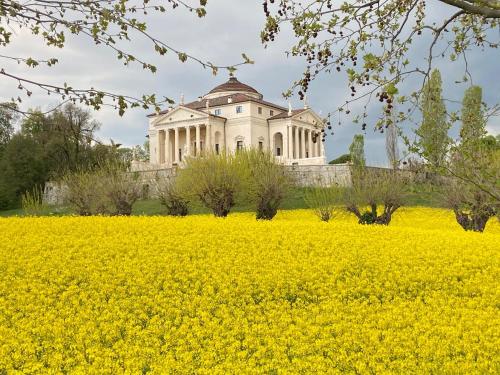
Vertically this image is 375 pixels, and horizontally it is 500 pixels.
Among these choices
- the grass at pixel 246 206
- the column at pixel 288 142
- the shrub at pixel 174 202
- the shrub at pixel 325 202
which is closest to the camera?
the shrub at pixel 325 202

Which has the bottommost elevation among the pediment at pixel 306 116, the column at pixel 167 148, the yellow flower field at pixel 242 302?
the yellow flower field at pixel 242 302

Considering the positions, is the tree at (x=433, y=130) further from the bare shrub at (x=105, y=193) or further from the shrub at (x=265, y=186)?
the bare shrub at (x=105, y=193)

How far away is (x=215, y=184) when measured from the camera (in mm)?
25438

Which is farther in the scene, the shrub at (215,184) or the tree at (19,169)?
the tree at (19,169)

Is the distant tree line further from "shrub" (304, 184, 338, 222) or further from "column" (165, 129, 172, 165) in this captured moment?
"shrub" (304, 184, 338, 222)

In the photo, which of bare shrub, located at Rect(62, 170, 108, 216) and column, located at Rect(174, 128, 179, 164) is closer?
bare shrub, located at Rect(62, 170, 108, 216)

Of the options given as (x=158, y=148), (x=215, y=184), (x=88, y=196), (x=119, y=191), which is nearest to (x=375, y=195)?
(x=215, y=184)

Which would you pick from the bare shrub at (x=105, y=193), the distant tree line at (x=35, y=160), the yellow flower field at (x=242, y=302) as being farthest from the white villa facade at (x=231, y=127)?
the yellow flower field at (x=242, y=302)

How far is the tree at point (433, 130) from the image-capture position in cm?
578

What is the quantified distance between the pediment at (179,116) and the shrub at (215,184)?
138 ft

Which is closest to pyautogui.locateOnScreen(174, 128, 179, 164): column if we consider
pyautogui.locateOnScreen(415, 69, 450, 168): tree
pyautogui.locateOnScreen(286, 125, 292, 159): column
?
pyautogui.locateOnScreen(286, 125, 292, 159): column

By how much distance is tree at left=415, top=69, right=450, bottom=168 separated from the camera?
5781 millimetres

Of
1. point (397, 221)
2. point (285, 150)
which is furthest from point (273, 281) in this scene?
point (285, 150)

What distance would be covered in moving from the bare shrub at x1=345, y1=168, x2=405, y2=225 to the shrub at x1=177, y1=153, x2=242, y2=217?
5832mm
